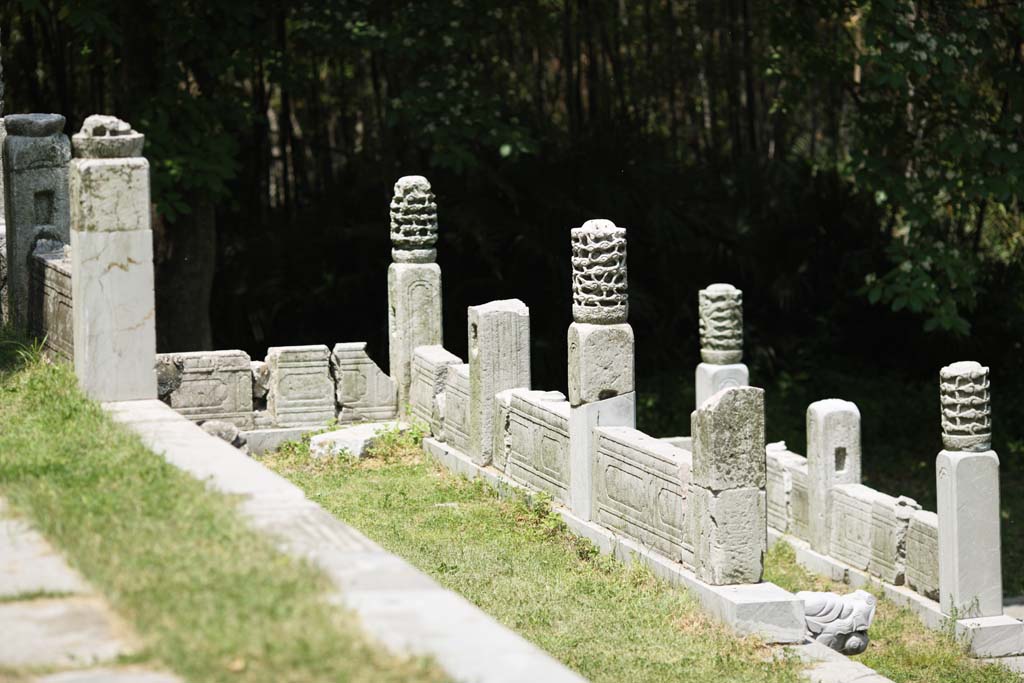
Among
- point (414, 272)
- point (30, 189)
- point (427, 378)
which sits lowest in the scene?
point (427, 378)

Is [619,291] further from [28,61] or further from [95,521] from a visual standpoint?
[28,61]

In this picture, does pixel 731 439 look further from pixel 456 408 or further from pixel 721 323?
pixel 721 323

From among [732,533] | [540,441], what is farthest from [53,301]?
[732,533]

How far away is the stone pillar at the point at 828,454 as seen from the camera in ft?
39.1

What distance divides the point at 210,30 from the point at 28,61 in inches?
164

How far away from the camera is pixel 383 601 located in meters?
5.39

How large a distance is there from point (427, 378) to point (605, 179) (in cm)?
647

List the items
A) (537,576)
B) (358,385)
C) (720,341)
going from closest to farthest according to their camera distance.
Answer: (537,576), (720,341), (358,385)

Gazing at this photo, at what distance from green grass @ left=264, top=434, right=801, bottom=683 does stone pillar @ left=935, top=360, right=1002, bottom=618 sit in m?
2.24

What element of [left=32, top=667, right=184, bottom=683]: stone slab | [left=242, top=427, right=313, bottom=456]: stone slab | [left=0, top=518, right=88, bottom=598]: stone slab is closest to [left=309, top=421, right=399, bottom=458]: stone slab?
[left=242, top=427, right=313, bottom=456]: stone slab

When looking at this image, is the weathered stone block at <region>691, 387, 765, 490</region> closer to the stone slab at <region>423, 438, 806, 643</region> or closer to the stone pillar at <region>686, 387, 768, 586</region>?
the stone pillar at <region>686, 387, 768, 586</region>

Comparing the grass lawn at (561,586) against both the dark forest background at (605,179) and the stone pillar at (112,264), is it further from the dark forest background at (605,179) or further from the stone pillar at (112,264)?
the dark forest background at (605,179)

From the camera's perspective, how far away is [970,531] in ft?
34.2

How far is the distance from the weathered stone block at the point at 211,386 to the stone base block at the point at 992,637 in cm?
587
